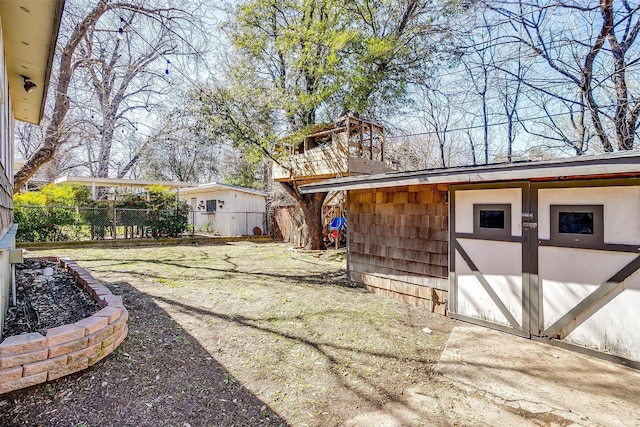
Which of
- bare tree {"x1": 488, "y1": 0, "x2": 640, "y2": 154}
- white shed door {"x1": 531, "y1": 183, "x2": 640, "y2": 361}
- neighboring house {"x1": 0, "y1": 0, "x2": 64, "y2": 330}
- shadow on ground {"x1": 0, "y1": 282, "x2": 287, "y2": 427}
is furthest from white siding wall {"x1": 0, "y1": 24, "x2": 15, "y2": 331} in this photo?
bare tree {"x1": 488, "y1": 0, "x2": 640, "y2": 154}

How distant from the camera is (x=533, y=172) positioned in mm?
3465

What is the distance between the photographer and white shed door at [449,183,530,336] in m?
4.02

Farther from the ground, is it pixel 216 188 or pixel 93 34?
pixel 93 34

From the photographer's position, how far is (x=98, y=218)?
12.3m

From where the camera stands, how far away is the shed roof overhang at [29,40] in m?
3.04

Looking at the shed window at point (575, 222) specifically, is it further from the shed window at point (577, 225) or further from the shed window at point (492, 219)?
the shed window at point (492, 219)

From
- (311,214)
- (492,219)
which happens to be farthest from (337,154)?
(492,219)

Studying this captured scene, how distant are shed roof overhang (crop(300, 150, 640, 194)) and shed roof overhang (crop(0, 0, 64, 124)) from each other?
4221 mm

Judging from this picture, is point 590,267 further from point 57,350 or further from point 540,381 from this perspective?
point 57,350

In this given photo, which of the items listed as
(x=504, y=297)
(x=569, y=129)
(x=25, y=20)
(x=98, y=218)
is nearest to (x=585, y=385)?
(x=504, y=297)

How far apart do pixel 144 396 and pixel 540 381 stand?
11.2 ft

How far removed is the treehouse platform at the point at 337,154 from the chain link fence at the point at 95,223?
17.8 feet

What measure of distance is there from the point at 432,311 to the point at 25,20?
604 centimetres

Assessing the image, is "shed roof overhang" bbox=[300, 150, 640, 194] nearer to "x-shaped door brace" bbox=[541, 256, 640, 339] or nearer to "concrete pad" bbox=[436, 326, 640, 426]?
"x-shaped door brace" bbox=[541, 256, 640, 339]
